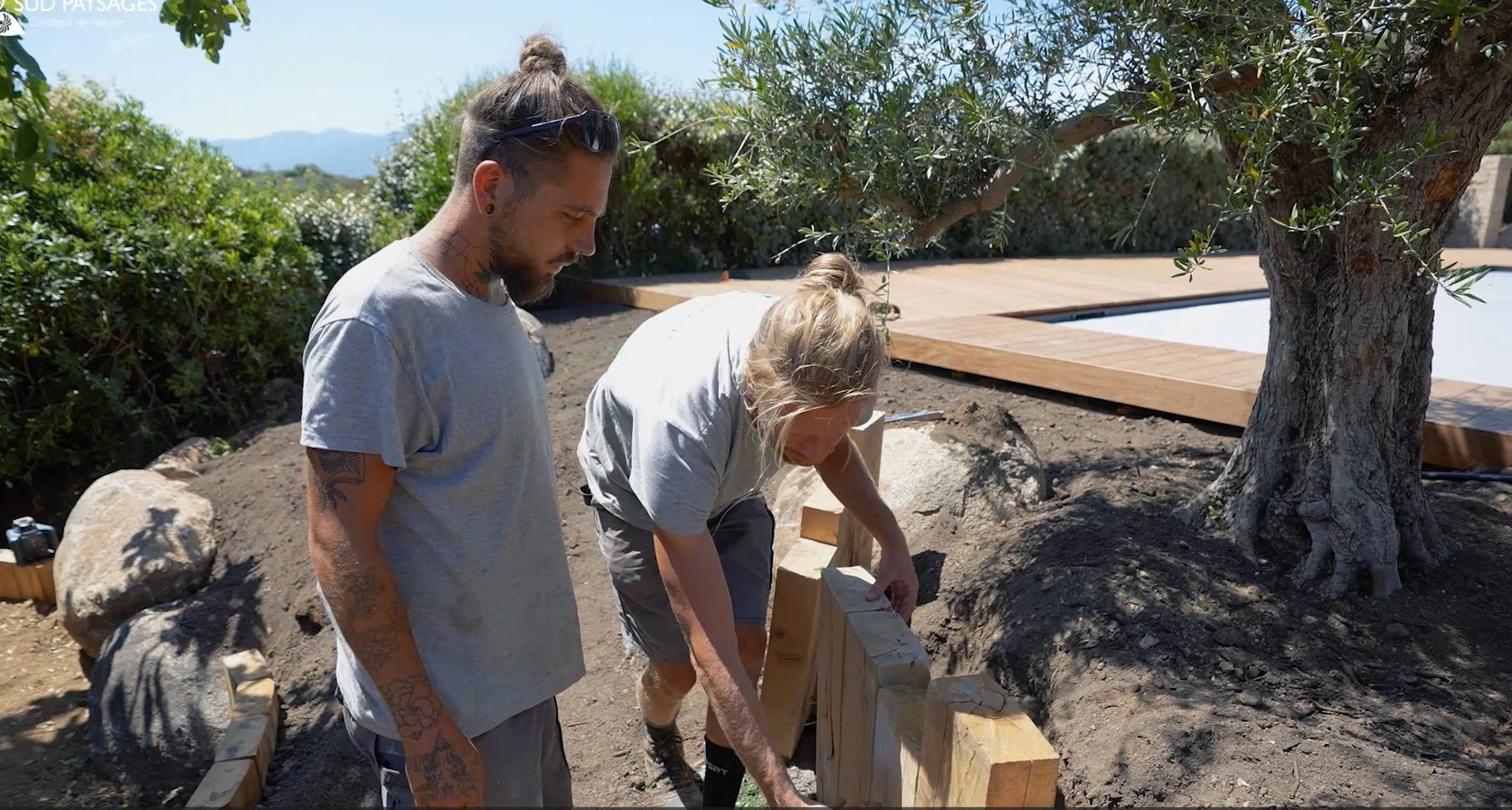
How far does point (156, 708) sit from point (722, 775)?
9.10 feet

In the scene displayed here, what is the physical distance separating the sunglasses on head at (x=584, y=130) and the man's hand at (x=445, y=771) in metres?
0.99

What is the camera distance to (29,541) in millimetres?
5551

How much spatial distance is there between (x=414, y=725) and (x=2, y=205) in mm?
5939

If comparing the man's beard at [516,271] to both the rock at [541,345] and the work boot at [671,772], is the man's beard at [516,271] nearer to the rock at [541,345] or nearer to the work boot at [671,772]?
the work boot at [671,772]

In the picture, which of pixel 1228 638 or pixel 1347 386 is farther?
pixel 1347 386

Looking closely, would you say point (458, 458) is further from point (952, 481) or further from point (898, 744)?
point (952, 481)

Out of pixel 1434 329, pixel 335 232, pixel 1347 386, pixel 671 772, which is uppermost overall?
pixel 335 232

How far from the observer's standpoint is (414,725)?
167 centimetres

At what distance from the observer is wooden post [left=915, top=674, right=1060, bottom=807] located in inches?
67.2

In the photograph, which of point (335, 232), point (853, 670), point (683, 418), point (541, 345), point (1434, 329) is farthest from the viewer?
point (335, 232)

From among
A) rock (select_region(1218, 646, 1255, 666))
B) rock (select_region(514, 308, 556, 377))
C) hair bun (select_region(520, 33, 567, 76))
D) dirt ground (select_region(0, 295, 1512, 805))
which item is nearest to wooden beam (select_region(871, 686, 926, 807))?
dirt ground (select_region(0, 295, 1512, 805))

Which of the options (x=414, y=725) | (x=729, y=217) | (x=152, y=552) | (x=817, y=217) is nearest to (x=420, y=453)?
(x=414, y=725)

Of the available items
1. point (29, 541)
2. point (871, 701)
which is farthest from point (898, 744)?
point (29, 541)

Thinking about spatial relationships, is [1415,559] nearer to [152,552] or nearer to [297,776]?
[297,776]
